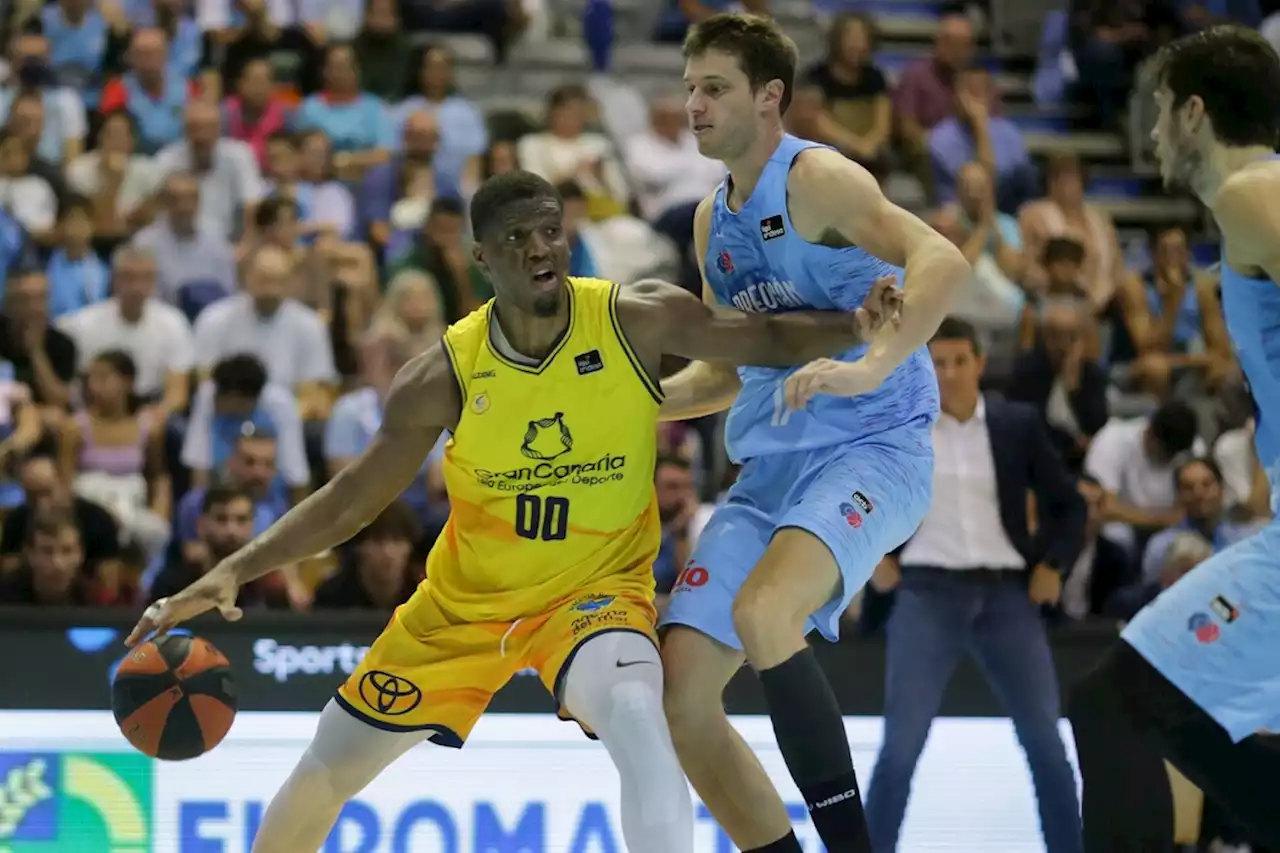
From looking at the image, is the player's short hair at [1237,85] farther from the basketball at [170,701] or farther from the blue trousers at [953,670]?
the basketball at [170,701]

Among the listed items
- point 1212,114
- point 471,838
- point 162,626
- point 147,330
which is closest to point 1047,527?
point 471,838

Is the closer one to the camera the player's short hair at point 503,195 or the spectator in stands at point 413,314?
the player's short hair at point 503,195

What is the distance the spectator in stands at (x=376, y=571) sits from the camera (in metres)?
7.73

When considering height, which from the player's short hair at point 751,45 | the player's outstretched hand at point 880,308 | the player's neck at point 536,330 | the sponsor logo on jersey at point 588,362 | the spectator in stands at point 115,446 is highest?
the player's short hair at point 751,45

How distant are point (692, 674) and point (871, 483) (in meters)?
0.67

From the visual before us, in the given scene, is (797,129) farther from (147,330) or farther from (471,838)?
(471,838)

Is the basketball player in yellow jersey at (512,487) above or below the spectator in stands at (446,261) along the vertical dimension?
above

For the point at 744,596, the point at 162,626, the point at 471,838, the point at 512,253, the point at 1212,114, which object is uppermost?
the point at 1212,114

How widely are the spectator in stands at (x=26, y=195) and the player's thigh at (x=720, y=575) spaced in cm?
595

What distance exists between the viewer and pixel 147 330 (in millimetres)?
9211

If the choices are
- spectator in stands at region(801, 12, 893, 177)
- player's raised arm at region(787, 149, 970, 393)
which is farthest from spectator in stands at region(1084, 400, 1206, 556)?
player's raised arm at region(787, 149, 970, 393)

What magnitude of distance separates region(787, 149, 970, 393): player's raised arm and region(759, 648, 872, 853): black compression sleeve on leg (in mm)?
751

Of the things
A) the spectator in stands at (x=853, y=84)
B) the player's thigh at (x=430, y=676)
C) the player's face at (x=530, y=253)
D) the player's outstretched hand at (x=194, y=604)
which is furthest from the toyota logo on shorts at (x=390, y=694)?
the spectator in stands at (x=853, y=84)

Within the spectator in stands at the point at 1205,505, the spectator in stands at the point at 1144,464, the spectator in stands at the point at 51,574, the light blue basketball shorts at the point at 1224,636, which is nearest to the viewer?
the light blue basketball shorts at the point at 1224,636
